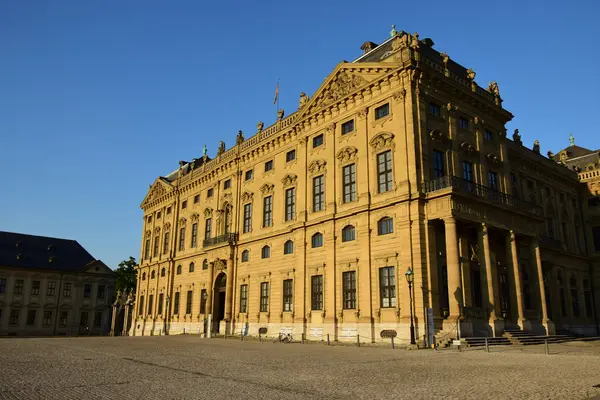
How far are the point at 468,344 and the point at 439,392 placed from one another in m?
15.5

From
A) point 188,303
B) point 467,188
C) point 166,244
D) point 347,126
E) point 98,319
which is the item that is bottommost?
point 98,319

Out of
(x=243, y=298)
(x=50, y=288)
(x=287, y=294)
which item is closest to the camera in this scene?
(x=287, y=294)

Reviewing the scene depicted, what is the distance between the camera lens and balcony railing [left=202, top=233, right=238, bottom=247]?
44122mm

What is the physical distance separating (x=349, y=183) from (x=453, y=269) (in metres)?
10.5

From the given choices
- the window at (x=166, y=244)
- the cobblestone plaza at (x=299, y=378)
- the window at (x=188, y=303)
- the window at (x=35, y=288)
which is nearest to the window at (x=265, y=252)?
the window at (x=188, y=303)

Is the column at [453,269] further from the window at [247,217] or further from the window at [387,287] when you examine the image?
the window at [247,217]

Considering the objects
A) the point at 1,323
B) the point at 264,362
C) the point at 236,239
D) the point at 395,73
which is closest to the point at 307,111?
the point at 395,73

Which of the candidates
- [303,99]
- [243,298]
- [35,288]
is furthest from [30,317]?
[303,99]

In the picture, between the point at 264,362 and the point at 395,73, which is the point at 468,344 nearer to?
the point at 264,362

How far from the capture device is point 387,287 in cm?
2889

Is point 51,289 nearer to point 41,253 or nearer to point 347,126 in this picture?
point 41,253

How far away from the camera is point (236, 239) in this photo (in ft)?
145

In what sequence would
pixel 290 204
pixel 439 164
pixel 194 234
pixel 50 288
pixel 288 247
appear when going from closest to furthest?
pixel 439 164 → pixel 288 247 → pixel 290 204 → pixel 194 234 → pixel 50 288

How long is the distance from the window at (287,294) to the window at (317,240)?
13.2 ft
